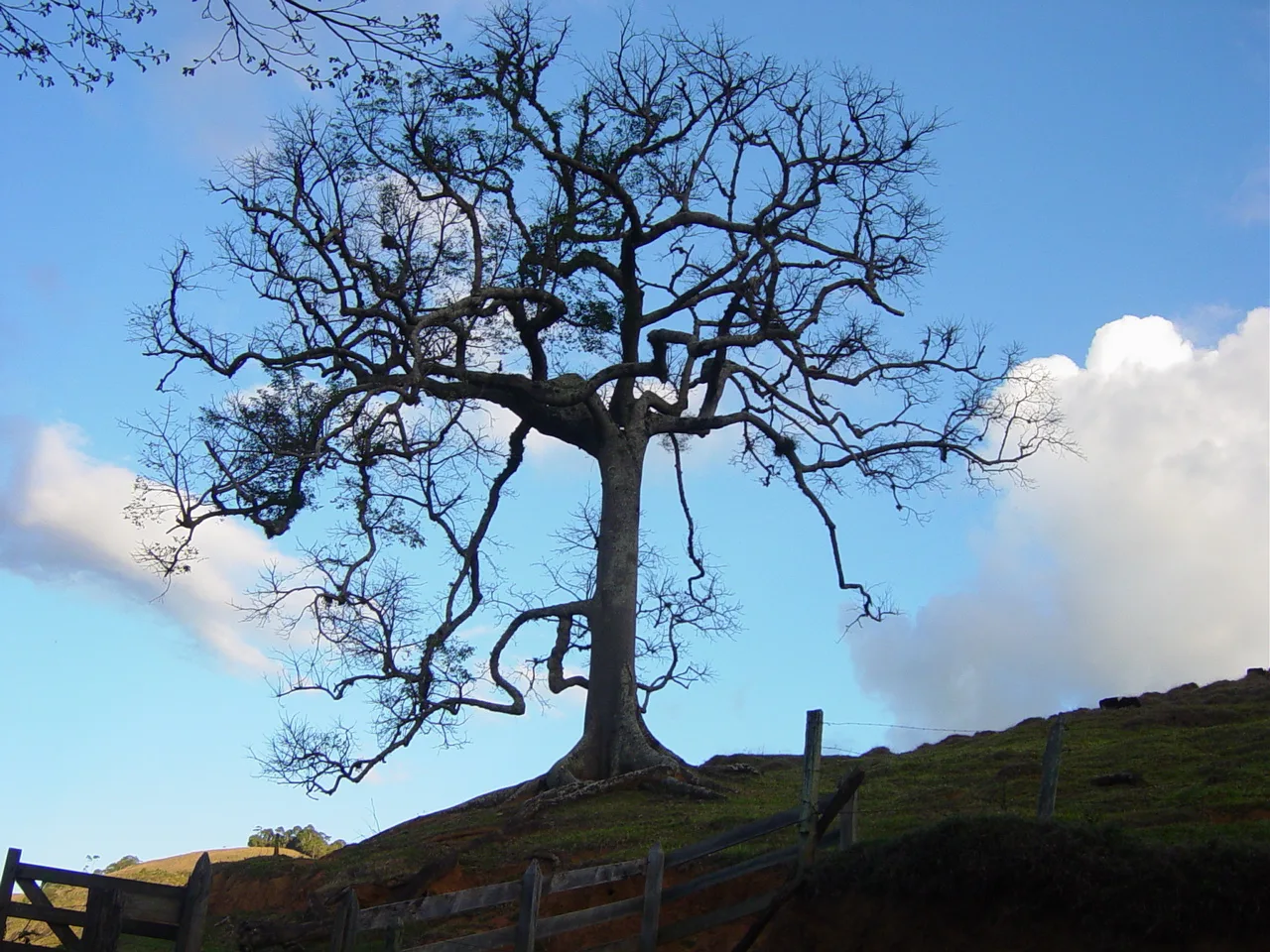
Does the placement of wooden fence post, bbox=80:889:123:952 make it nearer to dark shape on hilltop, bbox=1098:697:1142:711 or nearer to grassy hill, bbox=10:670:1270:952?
grassy hill, bbox=10:670:1270:952

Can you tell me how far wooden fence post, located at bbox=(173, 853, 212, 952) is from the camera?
10.8 metres

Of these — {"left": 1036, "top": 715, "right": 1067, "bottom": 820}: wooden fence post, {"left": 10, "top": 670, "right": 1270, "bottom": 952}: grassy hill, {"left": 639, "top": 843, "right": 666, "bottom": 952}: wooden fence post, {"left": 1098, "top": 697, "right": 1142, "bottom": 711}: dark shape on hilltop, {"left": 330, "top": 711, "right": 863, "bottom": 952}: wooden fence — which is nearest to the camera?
{"left": 10, "top": 670, "right": 1270, "bottom": 952}: grassy hill

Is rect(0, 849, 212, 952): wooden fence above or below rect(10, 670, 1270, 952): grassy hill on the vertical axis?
below

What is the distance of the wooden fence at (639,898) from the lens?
1030 centimetres

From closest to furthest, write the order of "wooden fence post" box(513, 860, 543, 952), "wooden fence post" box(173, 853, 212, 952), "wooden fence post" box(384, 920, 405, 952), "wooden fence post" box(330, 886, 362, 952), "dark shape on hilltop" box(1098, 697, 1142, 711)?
1. "wooden fence post" box(330, 886, 362, 952)
2. "wooden fence post" box(384, 920, 405, 952)
3. "wooden fence post" box(513, 860, 543, 952)
4. "wooden fence post" box(173, 853, 212, 952)
5. "dark shape on hilltop" box(1098, 697, 1142, 711)

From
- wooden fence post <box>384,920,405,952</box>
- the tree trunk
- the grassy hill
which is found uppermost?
the tree trunk

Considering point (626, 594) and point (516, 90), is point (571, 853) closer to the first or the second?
point (626, 594)

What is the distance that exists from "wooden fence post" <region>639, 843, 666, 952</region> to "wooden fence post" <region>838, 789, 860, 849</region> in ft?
5.05

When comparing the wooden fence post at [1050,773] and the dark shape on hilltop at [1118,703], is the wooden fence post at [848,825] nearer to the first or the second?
the wooden fence post at [1050,773]

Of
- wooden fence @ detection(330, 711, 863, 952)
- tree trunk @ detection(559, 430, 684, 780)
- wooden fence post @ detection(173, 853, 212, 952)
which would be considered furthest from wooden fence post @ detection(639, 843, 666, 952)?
tree trunk @ detection(559, 430, 684, 780)

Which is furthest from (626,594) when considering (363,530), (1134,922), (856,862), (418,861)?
(1134,922)

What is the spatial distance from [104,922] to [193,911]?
706 millimetres

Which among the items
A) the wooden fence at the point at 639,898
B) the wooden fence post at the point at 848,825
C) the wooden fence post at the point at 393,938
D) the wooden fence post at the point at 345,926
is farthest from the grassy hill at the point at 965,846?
the wooden fence post at the point at 393,938

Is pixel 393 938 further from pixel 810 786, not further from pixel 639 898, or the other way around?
pixel 810 786
